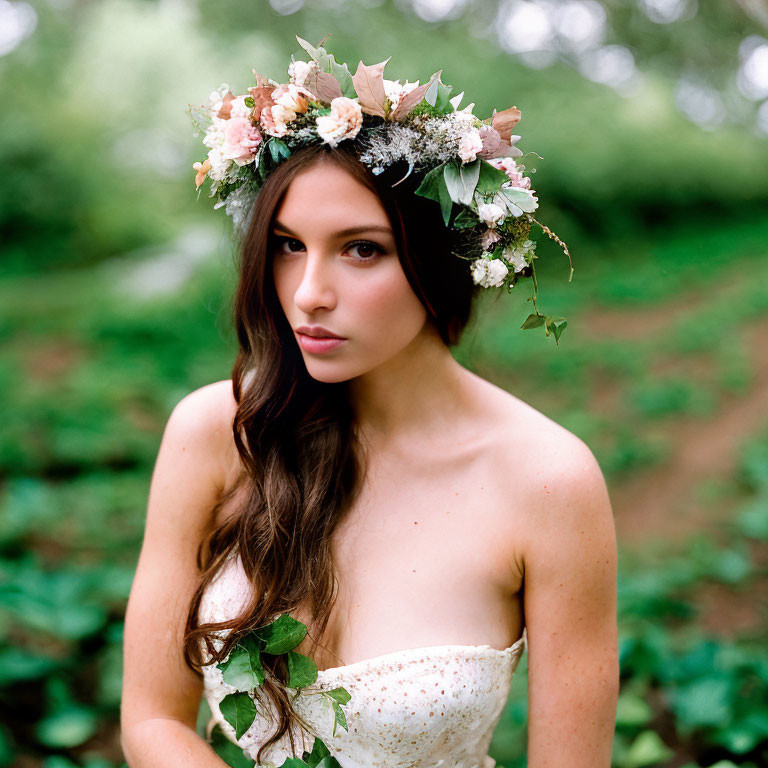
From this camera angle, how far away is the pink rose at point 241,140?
1.74 metres

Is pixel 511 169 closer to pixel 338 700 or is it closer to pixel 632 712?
pixel 338 700

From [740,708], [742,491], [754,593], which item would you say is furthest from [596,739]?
[742,491]

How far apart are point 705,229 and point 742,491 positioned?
1158cm

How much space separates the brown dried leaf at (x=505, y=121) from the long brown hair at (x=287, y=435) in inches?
9.2

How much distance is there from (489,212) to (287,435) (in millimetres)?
670

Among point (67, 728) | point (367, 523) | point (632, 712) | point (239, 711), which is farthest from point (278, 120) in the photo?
point (632, 712)

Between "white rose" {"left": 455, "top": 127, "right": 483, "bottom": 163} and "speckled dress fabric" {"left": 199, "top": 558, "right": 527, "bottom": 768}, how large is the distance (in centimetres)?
99

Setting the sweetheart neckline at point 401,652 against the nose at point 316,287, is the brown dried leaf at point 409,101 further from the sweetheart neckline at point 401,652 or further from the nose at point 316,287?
the sweetheart neckline at point 401,652

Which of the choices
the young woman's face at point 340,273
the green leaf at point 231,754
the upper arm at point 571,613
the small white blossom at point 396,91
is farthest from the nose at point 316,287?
the green leaf at point 231,754

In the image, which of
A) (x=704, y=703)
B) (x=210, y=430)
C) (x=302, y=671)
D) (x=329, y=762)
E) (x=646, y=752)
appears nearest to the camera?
(x=302, y=671)

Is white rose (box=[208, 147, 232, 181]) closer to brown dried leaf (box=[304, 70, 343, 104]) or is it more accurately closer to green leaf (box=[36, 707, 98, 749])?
brown dried leaf (box=[304, 70, 343, 104])

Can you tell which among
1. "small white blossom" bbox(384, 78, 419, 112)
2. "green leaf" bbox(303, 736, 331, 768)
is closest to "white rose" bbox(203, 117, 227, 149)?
"small white blossom" bbox(384, 78, 419, 112)

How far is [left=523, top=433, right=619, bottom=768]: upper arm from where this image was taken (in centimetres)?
177

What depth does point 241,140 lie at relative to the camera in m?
1.75
